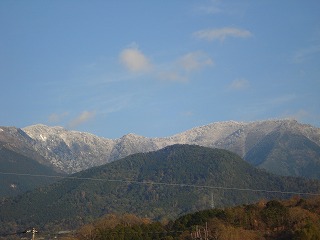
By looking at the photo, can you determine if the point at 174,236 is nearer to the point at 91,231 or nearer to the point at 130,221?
the point at 91,231

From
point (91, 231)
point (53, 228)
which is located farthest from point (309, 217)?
point (53, 228)

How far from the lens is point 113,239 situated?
345 ft

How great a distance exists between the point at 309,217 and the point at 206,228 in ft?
Result: 55.9

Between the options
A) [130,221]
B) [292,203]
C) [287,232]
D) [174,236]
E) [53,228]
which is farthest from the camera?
[53,228]

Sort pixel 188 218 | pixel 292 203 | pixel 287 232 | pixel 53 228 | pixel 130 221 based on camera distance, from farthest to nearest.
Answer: pixel 53 228
pixel 130 221
pixel 292 203
pixel 188 218
pixel 287 232

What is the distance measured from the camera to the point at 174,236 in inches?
4082

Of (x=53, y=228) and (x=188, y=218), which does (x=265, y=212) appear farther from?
(x=53, y=228)

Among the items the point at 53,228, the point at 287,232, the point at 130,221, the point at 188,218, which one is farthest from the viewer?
the point at 53,228

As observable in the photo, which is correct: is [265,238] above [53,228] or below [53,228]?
below

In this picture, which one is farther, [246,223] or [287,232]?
[246,223]

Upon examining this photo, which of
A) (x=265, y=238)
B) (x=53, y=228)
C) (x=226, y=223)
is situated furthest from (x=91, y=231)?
(x=53, y=228)

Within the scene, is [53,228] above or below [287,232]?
above

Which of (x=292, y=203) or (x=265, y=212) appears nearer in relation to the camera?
(x=265, y=212)

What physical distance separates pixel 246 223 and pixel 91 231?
31031mm
